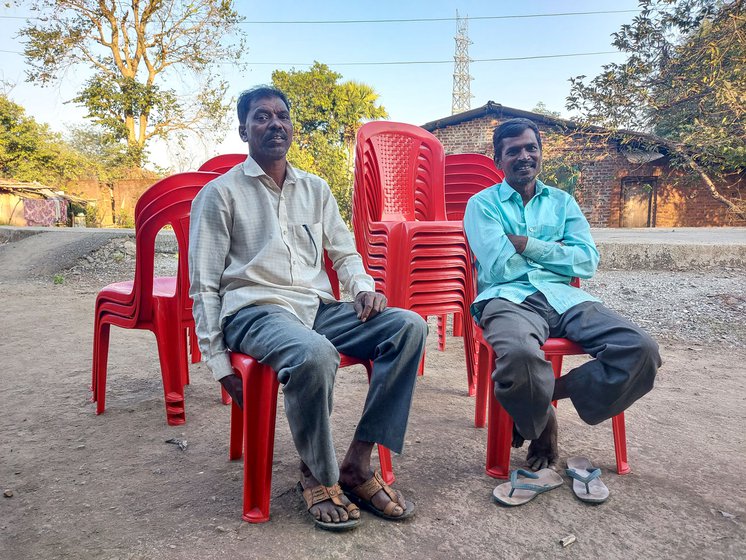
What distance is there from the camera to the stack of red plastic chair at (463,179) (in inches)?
161

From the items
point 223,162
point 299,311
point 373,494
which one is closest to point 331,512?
point 373,494

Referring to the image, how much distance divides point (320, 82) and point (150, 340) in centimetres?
1911

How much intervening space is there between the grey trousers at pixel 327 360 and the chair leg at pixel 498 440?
0.45 meters

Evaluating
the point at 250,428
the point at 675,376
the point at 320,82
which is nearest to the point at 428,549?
the point at 250,428

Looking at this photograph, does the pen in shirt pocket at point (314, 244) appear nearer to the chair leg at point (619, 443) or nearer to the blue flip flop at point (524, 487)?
the blue flip flop at point (524, 487)

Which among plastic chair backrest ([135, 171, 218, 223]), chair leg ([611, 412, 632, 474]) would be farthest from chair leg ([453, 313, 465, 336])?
plastic chair backrest ([135, 171, 218, 223])

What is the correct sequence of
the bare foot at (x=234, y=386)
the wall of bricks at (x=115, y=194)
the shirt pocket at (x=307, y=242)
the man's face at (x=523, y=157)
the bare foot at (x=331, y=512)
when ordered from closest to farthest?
the bare foot at (x=331, y=512) → the bare foot at (x=234, y=386) → the shirt pocket at (x=307, y=242) → the man's face at (x=523, y=157) → the wall of bricks at (x=115, y=194)

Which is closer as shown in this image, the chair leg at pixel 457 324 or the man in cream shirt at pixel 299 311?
the man in cream shirt at pixel 299 311

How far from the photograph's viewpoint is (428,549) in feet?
5.65

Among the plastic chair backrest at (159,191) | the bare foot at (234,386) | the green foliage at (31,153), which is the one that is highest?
the green foliage at (31,153)

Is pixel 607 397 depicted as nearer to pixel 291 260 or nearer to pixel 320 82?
pixel 291 260

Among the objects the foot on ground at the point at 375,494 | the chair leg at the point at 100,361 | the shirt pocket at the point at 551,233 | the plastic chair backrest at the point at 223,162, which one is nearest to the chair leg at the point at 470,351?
the shirt pocket at the point at 551,233

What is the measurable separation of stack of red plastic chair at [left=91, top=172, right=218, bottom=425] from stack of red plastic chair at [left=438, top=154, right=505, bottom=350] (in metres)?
2.09

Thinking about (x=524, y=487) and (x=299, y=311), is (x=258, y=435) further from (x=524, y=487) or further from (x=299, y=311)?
(x=524, y=487)
